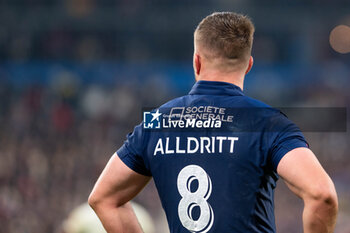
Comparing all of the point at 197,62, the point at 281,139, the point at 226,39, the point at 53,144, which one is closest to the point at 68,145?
the point at 53,144

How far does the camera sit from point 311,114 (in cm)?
1708

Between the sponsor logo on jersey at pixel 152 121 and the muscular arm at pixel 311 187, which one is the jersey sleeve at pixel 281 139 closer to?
the muscular arm at pixel 311 187

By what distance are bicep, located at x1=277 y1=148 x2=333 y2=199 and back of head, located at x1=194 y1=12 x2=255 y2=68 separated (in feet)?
1.60

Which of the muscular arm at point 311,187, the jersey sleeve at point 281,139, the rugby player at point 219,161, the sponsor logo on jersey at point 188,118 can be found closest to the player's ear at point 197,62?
the rugby player at point 219,161

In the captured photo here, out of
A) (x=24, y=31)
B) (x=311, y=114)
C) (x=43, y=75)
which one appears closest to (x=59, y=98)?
(x=43, y=75)

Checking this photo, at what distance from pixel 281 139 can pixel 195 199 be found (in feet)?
1.32

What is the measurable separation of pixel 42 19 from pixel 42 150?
6740mm

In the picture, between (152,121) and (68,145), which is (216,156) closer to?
(152,121)

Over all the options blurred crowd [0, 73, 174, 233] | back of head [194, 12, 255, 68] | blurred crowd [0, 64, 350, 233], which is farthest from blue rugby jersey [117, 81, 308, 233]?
blurred crowd [0, 73, 174, 233]

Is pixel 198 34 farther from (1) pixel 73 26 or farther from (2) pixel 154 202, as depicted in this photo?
(1) pixel 73 26

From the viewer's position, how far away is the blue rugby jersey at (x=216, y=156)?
7.80ft

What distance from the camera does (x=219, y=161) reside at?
2.43 metres

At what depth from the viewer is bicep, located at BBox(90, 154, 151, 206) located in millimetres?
2611

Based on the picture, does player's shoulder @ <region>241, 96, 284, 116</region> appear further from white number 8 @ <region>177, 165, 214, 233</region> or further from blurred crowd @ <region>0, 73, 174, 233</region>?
blurred crowd @ <region>0, 73, 174, 233</region>
